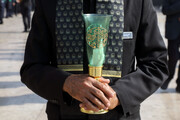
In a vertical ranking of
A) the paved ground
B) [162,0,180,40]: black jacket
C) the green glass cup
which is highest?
the green glass cup

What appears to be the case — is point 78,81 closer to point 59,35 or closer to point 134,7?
point 59,35

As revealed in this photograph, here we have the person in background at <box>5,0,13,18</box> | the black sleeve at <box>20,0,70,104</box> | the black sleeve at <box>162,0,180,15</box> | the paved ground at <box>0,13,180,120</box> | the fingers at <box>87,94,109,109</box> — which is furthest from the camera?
the person in background at <box>5,0,13,18</box>

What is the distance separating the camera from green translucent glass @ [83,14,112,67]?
4.11 feet

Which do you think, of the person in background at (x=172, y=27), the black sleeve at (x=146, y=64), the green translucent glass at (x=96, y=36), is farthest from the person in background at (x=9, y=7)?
the green translucent glass at (x=96, y=36)

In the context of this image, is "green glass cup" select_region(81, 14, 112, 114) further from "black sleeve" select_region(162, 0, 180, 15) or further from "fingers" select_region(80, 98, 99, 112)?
"black sleeve" select_region(162, 0, 180, 15)

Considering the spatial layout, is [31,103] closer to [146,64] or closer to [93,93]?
[146,64]

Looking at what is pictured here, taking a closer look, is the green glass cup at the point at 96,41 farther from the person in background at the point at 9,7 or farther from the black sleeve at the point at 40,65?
the person in background at the point at 9,7

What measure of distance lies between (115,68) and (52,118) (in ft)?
1.31

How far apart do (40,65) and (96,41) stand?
0.34 metres

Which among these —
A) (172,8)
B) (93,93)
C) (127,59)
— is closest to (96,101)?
(93,93)

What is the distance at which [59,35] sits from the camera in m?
1.45

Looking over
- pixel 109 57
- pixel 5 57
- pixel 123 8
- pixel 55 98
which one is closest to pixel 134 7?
pixel 123 8

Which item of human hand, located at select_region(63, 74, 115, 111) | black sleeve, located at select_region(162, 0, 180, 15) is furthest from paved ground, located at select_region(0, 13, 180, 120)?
human hand, located at select_region(63, 74, 115, 111)

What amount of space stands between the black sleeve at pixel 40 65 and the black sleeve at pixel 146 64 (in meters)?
0.29
